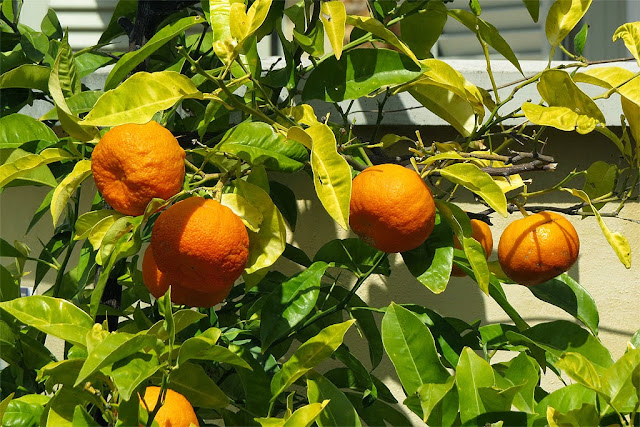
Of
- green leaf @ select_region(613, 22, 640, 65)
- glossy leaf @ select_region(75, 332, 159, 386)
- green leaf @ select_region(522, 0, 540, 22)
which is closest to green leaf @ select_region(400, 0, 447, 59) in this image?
green leaf @ select_region(522, 0, 540, 22)

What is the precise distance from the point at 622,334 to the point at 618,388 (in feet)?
2.15

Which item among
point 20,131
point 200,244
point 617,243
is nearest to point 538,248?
point 617,243

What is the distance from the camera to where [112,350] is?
70 centimetres

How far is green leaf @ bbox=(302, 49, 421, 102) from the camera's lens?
90 cm

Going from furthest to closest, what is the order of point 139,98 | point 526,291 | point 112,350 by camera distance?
point 526,291 → point 139,98 → point 112,350

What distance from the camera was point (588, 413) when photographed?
2.47ft

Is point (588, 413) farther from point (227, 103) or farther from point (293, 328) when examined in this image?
point (227, 103)

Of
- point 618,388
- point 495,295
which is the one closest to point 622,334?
point 495,295

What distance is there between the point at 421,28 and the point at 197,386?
57 cm

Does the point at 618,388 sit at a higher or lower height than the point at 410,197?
lower

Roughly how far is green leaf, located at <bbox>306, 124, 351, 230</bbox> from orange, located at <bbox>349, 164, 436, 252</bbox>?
0.26 feet

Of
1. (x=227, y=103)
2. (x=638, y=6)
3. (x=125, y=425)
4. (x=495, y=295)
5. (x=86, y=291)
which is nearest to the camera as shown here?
(x=125, y=425)

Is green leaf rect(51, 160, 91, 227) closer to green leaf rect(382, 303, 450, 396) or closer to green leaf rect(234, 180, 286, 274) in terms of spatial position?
green leaf rect(234, 180, 286, 274)

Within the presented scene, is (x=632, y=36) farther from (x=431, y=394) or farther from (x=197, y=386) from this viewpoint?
(x=197, y=386)
